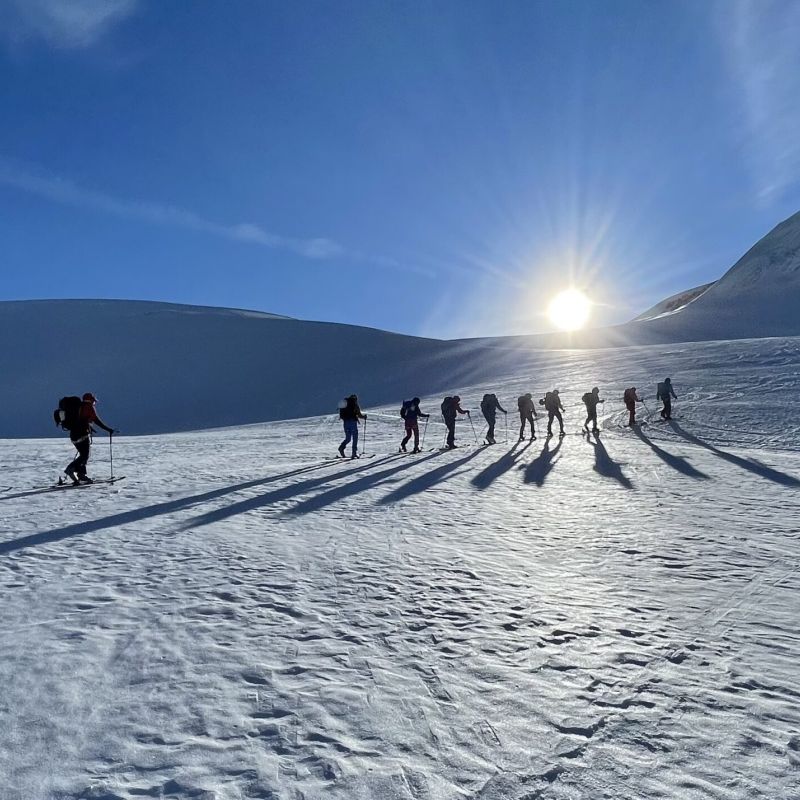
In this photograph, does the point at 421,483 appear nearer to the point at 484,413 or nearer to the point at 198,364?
the point at 484,413

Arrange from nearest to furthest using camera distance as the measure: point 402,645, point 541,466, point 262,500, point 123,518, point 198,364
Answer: point 402,645
point 123,518
point 262,500
point 541,466
point 198,364

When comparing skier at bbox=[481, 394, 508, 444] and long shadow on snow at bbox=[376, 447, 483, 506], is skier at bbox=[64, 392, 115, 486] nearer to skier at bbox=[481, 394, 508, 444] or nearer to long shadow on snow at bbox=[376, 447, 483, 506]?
long shadow on snow at bbox=[376, 447, 483, 506]

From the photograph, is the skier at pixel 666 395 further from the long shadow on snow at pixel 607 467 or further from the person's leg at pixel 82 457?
the person's leg at pixel 82 457

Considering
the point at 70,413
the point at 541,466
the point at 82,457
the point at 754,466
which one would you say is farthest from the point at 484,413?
the point at 70,413

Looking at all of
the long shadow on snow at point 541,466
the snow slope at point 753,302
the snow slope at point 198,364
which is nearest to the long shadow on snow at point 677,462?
the long shadow on snow at point 541,466

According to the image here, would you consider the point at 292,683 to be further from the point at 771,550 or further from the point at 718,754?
the point at 771,550

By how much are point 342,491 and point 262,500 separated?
4.87 ft

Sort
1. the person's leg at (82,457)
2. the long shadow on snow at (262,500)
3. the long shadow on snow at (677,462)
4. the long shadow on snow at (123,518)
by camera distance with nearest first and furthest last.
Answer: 1. the long shadow on snow at (123,518)
2. the long shadow on snow at (262,500)
3. the person's leg at (82,457)
4. the long shadow on snow at (677,462)

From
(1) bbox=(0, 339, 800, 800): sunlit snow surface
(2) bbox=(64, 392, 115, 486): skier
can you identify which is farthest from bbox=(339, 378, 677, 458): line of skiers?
(2) bbox=(64, 392, 115, 486): skier

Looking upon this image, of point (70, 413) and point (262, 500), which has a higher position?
point (70, 413)

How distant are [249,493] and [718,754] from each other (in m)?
8.02

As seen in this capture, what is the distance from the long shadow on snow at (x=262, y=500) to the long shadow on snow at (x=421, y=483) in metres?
1.54

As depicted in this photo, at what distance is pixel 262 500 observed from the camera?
897cm

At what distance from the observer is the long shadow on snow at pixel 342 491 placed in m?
8.39
